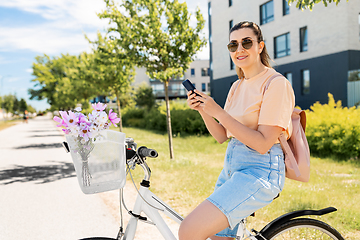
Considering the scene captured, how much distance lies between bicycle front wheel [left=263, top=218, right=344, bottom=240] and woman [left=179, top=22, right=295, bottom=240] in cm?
32

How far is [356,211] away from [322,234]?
2.71 m

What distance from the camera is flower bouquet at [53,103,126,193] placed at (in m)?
1.59

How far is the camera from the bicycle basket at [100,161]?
5.30 feet

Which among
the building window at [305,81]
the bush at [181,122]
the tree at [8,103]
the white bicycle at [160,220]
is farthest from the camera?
the tree at [8,103]

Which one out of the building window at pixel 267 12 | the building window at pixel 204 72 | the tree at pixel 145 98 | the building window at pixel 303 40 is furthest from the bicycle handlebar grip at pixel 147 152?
the building window at pixel 204 72

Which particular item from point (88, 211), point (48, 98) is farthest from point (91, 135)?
point (48, 98)

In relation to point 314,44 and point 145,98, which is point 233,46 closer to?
point 314,44

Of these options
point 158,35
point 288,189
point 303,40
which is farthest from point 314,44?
point 288,189

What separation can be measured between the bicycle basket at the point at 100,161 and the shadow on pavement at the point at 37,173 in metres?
5.93

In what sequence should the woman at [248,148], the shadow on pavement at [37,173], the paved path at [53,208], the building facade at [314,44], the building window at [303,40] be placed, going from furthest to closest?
1. the building window at [303,40]
2. the building facade at [314,44]
3. the shadow on pavement at [37,173]
4. the paved path at [53,208]
5. the woman at [248,148]

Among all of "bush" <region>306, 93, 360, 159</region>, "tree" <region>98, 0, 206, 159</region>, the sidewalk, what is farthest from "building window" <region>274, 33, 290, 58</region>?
the sidewalk

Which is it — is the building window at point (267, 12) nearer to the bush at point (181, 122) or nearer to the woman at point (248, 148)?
the bush at point (181, 122)

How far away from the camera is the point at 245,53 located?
1.86 meters

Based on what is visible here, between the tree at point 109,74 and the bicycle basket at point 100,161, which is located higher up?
the tree at point 109,74
